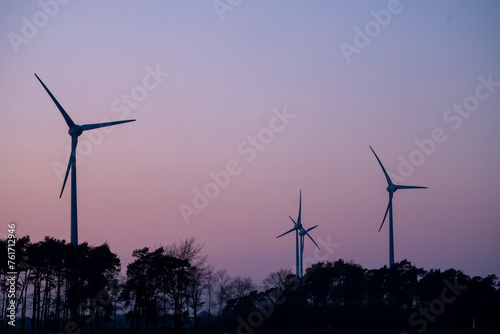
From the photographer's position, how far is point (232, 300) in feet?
395

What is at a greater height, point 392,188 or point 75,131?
point 392,188

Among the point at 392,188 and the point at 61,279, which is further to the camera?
the point at 392,188

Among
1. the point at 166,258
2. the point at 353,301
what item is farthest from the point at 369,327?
the point at 166,258

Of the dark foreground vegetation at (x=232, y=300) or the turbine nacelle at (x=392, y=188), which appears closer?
the dark foreground vegetation at (x=232, y=300)

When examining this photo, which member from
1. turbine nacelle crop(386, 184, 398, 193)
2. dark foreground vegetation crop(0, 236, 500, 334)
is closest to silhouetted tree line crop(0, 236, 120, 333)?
dark foreground vegetation crop(0, 236, 500, 334)

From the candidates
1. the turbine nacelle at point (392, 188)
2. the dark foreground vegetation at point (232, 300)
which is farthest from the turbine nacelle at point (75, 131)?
the turbine nacelle at point (392, 188)

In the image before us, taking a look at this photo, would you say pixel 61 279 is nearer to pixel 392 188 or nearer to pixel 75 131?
pixel 75 131

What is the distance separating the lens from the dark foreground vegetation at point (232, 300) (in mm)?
81000

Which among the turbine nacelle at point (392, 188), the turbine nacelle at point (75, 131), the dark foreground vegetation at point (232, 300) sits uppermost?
the turbine nacelle at point (392, 188)

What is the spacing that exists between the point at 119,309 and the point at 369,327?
48.0m

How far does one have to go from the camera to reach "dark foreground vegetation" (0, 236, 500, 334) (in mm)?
81000

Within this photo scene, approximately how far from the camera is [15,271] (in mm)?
80312

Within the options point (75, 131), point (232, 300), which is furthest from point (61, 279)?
point (232, 300)

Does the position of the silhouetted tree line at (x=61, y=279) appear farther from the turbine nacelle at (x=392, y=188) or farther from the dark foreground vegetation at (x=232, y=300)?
the turbine nacelle at (x=392, y=188)
